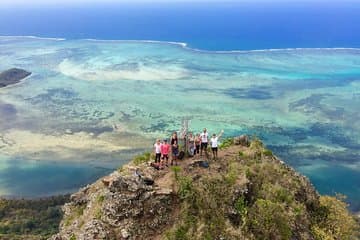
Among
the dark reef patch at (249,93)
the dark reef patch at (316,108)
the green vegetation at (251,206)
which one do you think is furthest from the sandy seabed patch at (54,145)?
the green vegetation at (251,206)

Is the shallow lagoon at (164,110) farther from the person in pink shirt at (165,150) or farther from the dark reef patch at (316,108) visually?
the person in pink shirt at (165,150)

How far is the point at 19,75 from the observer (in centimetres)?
11075

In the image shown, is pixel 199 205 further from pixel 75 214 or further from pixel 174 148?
pixel 75 214

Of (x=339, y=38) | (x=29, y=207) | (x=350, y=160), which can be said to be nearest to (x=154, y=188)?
(x=29, y=207)

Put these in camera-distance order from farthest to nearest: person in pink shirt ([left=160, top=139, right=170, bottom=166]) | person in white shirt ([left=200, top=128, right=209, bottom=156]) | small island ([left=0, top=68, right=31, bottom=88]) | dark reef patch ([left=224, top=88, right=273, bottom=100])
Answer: small island ([left=0, top=68, right=31, bottom=88]) < dark reef patch ([left=224, top=88, right=273, bottom=100]) < person in white shirt ([left=200, top=128, right=209, bottom=156]) < person in pink shirt ([left=160, top=139, right=170, bottom=166])

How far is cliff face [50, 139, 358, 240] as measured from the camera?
17.1 m

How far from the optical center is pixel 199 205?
17781 mm

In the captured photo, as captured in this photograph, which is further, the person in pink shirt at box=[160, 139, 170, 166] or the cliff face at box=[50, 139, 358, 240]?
the person in pink shirt at box=[160, 139, 170, 166]

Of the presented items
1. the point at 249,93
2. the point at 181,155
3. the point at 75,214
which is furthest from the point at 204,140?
the point at 249,93

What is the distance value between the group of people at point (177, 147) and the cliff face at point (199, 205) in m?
0.54

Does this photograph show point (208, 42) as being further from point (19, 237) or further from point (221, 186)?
point (221, 186)

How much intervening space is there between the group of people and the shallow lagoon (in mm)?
36231

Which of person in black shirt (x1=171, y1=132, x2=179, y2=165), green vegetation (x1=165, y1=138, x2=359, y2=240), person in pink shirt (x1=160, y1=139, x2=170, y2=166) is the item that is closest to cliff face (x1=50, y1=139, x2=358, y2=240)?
green vegetation (x1=165, y1=138, x2=359, y2=240)

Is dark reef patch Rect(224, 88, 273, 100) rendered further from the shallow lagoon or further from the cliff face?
the cliff face
